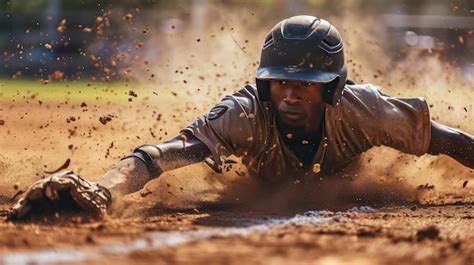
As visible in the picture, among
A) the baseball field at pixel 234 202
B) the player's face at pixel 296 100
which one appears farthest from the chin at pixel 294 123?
the baseball field at pixel 234 202

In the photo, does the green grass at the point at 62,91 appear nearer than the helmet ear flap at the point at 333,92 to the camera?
No

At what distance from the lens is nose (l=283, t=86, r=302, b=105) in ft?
19.7

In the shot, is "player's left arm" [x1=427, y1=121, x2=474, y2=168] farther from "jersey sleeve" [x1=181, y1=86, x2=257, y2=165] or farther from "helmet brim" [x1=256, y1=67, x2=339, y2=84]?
"jersey sleeve" [x1=181, y1=86, x2=257, y2=165]

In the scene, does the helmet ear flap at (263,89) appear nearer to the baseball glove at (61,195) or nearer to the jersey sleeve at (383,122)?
the jersey sleeve at (383,122)

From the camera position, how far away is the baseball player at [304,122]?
596 cm

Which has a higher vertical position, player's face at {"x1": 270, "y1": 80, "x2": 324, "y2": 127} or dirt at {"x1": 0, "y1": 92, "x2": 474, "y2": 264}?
player's face at {"x1": 270, "y1": 80, "x2": 324, "y2": 127}

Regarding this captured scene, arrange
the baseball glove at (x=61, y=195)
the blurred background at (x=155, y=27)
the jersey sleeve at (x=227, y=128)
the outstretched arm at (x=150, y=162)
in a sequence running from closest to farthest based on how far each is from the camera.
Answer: the baseball glove at (x=61, y=195) < the outstretched arm at (x=150, y=162) < the jersey sleeve at (x=227, y=128) < the blurred background at (x=155, y=27)

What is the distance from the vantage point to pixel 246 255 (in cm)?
385

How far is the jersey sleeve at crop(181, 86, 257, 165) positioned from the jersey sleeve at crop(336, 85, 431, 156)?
26.3 inches

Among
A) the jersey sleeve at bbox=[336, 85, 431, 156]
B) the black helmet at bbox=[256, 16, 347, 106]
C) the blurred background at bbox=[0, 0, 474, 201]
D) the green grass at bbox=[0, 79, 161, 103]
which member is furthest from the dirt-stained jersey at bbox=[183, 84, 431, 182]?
the green grass at bbox=[0, 79, 161, 103]

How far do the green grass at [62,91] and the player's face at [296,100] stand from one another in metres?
10.7

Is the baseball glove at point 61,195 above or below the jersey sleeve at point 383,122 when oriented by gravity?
above

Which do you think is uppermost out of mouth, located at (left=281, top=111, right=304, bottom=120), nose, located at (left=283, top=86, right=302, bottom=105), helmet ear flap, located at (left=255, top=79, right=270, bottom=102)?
helmet ear flap, located at (left=255, top=79, right=270, bottom=102)

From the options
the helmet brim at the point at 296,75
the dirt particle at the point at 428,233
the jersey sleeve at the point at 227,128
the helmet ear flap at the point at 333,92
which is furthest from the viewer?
the helmet ear flap at the point at 333,92
